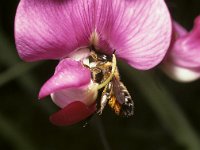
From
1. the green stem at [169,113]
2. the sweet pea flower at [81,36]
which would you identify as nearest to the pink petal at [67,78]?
the sweet pea flower at [81,36]

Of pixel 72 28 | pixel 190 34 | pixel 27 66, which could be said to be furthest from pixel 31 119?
pixel 72 28

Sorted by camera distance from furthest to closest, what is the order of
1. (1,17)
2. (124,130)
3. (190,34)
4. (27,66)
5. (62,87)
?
(1,17) → (124,130) → (27,66) → (190,34) → (62,87)

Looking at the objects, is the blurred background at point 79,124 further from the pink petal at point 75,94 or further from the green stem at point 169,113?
the pink petal at point 75,94

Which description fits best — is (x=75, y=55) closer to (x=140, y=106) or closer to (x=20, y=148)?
A: (x=20, y=148)

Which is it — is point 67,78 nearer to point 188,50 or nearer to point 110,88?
point 110,88

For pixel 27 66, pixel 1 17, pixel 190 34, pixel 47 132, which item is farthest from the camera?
pixel 1 17

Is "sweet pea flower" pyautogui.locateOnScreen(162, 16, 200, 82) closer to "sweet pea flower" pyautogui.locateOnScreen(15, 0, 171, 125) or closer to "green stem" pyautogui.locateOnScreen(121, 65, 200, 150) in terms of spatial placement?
"sweet pea flower" pyautogui.locateOnScreen(15, 0, 171, 125)

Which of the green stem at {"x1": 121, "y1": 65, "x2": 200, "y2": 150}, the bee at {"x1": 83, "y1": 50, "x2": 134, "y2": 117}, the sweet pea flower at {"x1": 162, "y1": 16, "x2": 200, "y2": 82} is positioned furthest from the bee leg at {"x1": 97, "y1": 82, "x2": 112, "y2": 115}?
the green stem at {"x1": 121, "y1": 65, "x2": 200, "y2": 150}
